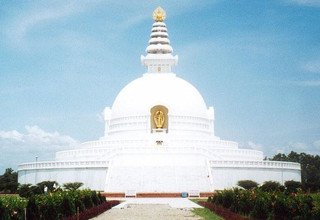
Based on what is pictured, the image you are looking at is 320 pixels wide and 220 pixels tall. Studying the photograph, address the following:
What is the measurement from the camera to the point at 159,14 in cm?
6269

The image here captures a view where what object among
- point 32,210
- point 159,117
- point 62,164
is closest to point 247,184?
point 62,164

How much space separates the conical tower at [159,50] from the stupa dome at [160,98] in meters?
1.73

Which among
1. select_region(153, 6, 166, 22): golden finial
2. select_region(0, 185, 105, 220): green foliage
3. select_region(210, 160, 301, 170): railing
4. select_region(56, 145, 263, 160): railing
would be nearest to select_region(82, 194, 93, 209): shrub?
select_region(0, 185, 105, 220): green foliage

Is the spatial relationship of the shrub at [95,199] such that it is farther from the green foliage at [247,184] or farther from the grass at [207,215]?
the green foliage at [247,184]

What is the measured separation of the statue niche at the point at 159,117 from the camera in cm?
5419

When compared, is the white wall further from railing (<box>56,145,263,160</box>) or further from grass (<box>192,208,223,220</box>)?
grass (<box>192,208,223,220</box>)

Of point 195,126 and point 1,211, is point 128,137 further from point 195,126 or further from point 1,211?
point 1,211

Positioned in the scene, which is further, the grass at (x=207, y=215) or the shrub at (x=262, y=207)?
the grass at (x=207, y=215)

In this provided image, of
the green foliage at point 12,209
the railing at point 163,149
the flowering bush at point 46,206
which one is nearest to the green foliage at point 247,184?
the railing at point 163,149

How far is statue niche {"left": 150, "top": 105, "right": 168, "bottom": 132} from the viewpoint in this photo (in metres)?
54.2

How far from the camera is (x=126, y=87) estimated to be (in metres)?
58.3

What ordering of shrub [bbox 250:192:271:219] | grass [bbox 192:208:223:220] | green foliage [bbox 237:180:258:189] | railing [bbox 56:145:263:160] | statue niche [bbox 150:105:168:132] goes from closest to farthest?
shrub [bbox 250:192:271:219], grass [bbox 192:208:223:220], green foliage [bbox 237:180:258:189], railing [bbox 56:145:263:160], statue niche [bbox 150:105:168:132]

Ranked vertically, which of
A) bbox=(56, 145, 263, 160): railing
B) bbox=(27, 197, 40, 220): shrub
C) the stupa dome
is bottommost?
bbox=(27, 197, 40, 220): shrub

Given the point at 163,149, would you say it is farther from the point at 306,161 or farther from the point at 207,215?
the point at 306,161
